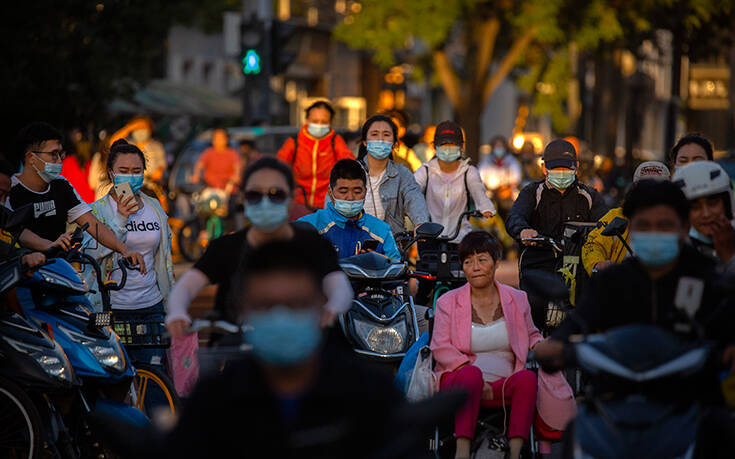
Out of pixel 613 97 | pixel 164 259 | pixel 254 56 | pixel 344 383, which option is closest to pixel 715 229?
pixel 344 383

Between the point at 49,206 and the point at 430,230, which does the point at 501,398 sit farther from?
the point at 49,206

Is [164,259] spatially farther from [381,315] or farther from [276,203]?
[276,203]

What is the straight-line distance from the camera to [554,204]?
9.72 meters

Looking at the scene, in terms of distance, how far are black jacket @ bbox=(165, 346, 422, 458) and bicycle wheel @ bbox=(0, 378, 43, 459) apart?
286 centimetres

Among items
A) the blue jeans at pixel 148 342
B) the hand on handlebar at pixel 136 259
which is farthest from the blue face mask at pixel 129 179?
the blue jeans at pixel 148 342

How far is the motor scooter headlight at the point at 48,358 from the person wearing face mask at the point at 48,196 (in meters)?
1.24

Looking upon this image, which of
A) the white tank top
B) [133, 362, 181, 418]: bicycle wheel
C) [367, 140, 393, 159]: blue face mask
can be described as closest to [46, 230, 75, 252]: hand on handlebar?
[133, 362, 181, 418]: bicycle wheel

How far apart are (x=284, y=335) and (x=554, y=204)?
613 cm

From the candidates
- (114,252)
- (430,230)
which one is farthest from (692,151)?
(114,252)

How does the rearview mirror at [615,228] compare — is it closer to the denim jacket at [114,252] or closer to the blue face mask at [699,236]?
the blue face mask at [699,236]

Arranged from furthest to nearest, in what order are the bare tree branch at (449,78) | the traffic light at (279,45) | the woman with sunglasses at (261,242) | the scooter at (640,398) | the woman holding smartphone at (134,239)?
1. the bare tree branch at (449,78)
2. the traffic light at (279,45)
3. the woman holding smartphone at (134,239)
4. the woman with sunglasses at (261,242)
5. the scooter at (640,398)

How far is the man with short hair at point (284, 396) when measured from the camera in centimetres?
384

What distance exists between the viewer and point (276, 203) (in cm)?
563

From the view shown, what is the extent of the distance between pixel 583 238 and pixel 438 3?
21393 mm
